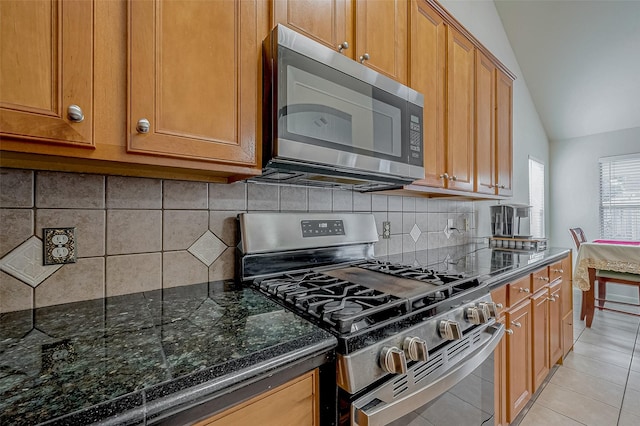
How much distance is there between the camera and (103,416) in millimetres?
420

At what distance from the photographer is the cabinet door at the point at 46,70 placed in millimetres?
589

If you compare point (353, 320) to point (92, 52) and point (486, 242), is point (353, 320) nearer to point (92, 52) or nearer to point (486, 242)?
point (92, 52)

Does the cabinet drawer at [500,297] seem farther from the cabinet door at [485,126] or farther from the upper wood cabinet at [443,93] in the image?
the cabinet door at [485,126]

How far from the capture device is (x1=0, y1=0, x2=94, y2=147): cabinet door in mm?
589

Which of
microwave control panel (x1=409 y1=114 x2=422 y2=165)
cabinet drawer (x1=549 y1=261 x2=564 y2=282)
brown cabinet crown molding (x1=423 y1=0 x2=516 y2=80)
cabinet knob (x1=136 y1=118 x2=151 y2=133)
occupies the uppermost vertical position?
brown cabinet crown molding (x1=423 y1=0 x2=516 y2=80)

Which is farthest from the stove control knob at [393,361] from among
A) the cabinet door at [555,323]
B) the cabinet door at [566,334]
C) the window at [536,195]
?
the window at [536,195]

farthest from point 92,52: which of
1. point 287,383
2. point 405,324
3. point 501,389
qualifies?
point 501,389

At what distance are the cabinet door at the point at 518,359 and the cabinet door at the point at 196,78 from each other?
5.09 feet

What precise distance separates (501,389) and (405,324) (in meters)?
1.03

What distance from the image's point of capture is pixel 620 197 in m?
3.82

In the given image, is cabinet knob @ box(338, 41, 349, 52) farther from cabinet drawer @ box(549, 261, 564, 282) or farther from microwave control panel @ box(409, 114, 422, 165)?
cabinet drawer @ box(549, 261, 564, 282)

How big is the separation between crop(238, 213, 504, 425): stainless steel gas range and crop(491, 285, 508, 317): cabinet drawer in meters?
0.14

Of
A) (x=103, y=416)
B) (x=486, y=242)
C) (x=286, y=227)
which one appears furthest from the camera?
(x=486, y=242)

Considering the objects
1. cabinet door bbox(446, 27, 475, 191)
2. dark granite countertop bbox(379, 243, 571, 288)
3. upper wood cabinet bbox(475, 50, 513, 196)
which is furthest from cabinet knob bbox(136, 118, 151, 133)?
upper wood cabinet bbox(475, 50, 513, 196)
